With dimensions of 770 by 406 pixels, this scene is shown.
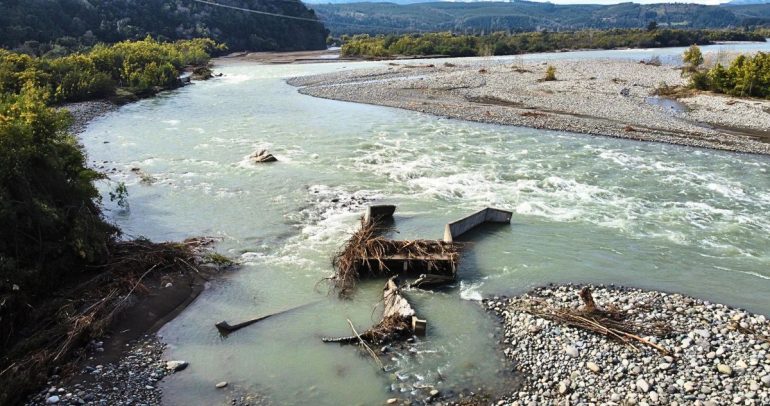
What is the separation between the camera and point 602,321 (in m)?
13.7

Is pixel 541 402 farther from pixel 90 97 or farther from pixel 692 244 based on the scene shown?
pixel 90 97

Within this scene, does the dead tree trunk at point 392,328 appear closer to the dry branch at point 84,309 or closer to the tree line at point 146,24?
the dry branch at point 84,309

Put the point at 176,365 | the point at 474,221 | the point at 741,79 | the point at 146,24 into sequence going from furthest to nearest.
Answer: the point at 146,24, the point at 741,79, the point at 474,221, the point at 176,365

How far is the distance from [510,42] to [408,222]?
128 metres

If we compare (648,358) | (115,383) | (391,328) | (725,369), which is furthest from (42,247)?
(725,369)

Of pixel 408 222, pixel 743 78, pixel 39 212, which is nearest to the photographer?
pixel 39 212

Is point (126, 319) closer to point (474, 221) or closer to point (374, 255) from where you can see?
point (374, 255)

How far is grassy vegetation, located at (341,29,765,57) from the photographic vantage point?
123 m

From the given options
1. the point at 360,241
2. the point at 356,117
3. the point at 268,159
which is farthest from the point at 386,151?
the point at 360,241

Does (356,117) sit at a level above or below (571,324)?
above

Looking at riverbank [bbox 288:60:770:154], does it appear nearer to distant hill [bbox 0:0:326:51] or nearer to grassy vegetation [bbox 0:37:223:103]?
grassy vegetation [bbox 0:37:223:103]

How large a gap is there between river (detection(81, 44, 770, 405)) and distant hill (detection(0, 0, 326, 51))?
201 ft

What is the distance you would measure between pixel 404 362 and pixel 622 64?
91130 mm

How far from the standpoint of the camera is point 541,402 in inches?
435
